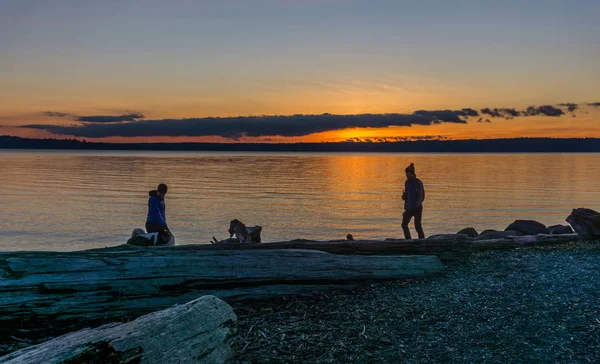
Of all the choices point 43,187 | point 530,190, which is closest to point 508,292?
point 530,190

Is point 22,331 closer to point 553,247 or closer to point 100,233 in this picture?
point 553,247

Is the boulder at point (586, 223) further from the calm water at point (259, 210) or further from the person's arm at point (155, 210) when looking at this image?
the calm water at point (259, 210)

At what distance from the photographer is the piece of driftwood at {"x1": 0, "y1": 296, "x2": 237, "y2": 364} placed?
14.5 feet

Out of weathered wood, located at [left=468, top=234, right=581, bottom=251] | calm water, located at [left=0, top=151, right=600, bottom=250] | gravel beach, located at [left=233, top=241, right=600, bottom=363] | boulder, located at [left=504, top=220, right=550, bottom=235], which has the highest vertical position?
weathered wood, located at [left=468, top=234, right=581, bottom=251]

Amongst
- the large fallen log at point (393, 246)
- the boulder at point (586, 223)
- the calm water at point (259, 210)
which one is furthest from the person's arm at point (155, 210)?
the boulder at point (586, 223)

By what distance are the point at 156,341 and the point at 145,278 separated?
2.93 metres

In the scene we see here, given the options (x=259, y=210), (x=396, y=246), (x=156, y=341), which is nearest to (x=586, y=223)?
(x=396, y=246)

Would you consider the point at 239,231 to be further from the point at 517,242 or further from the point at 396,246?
the point at 517,242

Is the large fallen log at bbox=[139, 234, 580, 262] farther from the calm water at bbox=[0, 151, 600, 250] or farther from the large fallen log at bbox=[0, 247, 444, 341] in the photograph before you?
the calm water at bbox=[0, 151, 600, 250]

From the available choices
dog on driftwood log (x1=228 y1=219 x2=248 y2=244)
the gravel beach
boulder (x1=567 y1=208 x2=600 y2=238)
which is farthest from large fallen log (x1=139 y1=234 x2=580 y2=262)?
dog on driftwood log (x1=228 y1=219 x2=248 y2=244)

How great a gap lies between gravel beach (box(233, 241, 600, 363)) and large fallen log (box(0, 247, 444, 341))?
1.17 feet

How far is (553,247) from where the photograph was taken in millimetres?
11914

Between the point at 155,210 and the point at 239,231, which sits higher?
the point at 155,210

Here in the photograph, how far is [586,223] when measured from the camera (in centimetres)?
1302
